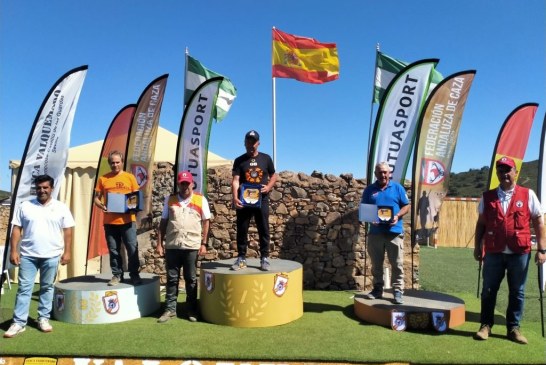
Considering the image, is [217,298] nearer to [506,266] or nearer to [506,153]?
[506,266]

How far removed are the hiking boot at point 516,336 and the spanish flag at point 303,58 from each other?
20.7ft

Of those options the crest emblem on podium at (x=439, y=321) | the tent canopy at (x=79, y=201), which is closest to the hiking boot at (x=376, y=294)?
the crest emblem on podium at (x=439, y=321)

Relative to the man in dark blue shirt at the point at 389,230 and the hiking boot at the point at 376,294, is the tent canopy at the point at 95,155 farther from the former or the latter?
the hiking boot at the point at 376,294

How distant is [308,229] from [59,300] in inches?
160

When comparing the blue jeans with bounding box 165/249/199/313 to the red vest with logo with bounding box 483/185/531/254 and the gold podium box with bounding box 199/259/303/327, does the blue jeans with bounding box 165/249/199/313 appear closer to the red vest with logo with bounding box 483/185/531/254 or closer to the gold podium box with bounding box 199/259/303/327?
the gold podium box with bounding box 199/259/303/327

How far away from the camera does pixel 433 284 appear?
7.86m

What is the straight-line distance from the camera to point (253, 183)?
192 inches

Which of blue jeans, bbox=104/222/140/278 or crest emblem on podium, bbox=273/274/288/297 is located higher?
blue jeans, bbox=104/222/140/278

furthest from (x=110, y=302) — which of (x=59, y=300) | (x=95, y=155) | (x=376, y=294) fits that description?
(x=95, y=155)

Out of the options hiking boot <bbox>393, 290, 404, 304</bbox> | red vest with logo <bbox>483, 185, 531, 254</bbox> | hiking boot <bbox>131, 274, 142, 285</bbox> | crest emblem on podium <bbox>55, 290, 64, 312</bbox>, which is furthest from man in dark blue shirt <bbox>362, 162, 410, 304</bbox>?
crest emblem on podium <bbox>55, 290, 64, 312</bbox>

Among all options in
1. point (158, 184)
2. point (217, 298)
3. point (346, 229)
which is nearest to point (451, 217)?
point (346, 229)

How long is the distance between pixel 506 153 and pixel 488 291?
7.98 ft

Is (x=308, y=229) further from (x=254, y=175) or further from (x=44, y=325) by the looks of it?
(x=44, y=325)

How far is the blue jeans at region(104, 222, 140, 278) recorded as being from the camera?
509 cm
